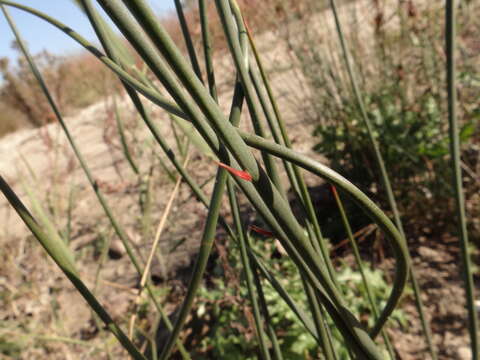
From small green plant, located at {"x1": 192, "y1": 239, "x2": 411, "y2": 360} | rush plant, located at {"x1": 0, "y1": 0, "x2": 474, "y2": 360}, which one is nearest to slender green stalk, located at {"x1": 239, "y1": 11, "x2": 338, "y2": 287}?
rush plant, located at {"x1": 0, "y1": 0, "x2": 474, "y2": 360}

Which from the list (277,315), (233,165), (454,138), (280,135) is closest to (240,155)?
(233,165)

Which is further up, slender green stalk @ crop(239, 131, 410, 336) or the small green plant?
slender green stalk @ crop(239, 131, 410, 336)

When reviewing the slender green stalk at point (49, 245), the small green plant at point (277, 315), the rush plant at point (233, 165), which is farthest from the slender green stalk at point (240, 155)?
the small green plant at point (277, 315)

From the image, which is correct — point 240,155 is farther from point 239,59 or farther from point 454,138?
point 454,138

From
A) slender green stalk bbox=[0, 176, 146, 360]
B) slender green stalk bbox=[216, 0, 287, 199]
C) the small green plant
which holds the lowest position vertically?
the small green plant

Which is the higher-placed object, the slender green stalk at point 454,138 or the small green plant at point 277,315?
the slender green stalk at point 454,138

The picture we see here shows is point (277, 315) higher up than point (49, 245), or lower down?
lower down

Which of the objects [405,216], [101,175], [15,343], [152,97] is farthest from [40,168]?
[152,97]

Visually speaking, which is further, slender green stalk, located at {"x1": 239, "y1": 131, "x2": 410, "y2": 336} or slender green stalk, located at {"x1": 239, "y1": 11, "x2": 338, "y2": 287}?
slender green stalk, located at {"x1": 239, "y1": 11, "x2": 338, "y2": 287}

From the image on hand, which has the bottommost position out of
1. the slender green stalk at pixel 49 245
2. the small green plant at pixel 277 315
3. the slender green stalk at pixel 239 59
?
the small green plant at pixel 277 315

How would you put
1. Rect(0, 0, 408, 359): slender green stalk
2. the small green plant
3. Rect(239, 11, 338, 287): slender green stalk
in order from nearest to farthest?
Rect(0, 0, 408, 359): slender green stalk → Rect(239, 11, 338, 287): slender green stalk → the small green plant

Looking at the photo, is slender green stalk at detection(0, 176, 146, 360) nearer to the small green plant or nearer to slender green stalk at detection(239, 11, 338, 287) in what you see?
slender green stalk at detection(239, 11, 338, 287)

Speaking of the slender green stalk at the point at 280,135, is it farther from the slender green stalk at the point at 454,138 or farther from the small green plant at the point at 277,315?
the small green plant at the point at 277,315
